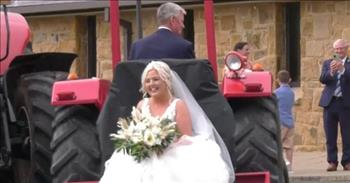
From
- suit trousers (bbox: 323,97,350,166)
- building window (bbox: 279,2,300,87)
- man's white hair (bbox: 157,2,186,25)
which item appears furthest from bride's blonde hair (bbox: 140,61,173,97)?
building window (bbox: 279,2,300,87)

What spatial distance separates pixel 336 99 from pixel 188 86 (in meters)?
8.94

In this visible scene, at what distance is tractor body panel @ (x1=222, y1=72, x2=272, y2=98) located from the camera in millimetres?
9094

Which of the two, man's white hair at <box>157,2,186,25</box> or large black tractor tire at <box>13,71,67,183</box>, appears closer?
man's white hair at <box>157,2,186,25</box>

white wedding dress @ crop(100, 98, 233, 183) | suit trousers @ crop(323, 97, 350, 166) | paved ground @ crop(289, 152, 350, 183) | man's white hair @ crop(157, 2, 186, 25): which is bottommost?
paved ground @ crop(289, 152, 350, 183)

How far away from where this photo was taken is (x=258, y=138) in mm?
8945

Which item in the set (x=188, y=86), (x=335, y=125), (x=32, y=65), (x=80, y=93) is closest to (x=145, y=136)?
(x=188, y=86)

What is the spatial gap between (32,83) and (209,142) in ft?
9.11

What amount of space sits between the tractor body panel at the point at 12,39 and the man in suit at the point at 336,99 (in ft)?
23.5

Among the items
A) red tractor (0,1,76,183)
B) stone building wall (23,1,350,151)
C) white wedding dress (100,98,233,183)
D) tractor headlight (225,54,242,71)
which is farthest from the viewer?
stone building wall (23,1,350,151)

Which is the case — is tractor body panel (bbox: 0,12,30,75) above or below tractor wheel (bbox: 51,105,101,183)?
above

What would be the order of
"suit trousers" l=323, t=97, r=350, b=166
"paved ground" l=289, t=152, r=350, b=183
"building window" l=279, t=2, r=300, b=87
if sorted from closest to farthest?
"paved ground" l=289, t=152, r=350, b=183
"suit trousers" l=323, t=97, r=350, b=166
"building window" l=279, t=2, r=300, b=87

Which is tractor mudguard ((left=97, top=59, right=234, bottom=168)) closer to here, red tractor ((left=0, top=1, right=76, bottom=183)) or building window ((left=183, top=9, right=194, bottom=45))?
red tractor ((left=0, top=1, right=76, bottom=183))

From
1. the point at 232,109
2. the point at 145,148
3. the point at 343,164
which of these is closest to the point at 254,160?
the point at 232,109

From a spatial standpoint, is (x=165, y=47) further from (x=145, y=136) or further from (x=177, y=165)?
(x=177, y=165)
